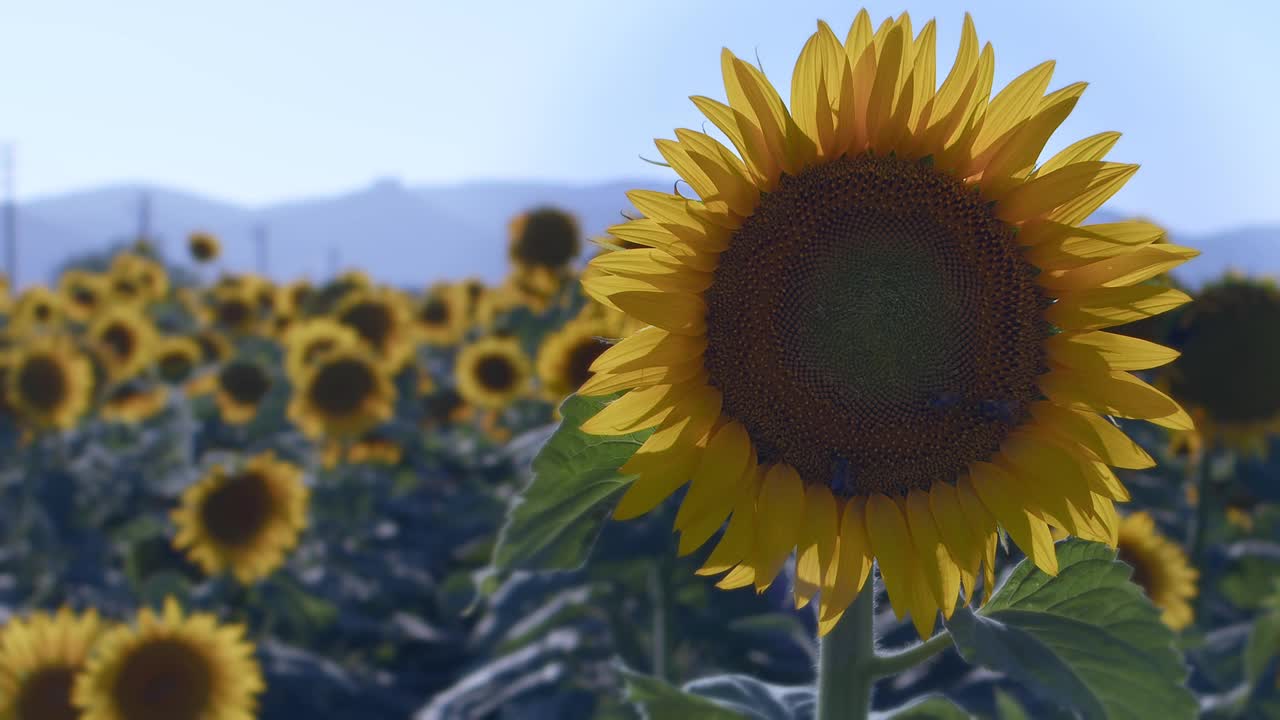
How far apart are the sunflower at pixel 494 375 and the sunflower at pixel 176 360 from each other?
240 centimetres

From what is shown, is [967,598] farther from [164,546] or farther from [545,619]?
[164,546]

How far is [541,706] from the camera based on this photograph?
3799mm

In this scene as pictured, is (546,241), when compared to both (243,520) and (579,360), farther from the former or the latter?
(243,520)

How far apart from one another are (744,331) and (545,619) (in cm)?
286

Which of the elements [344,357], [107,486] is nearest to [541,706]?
[344,357]

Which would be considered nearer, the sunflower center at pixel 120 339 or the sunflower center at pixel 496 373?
the sunflower center at pixel 496 373

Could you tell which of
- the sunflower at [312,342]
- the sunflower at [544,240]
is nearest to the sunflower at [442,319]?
the sunflower at [312,342]

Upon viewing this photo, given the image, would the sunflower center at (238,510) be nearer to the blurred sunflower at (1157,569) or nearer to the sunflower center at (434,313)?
the blurred sunflower at (1157,569)

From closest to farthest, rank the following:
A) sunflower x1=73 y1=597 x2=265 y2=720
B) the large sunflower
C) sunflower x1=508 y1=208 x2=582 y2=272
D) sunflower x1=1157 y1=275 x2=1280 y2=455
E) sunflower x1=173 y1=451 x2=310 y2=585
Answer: the large sunflower < sunflower x1=73 y1=597 x2=265 y2=720 < sunflower x1=1157 y1=275 x2=1280 y2=455 < sunflower x1=173 y1=451 x2=310 y2=585 < sunflower x1=508 y1=208 x2=582 y2=272

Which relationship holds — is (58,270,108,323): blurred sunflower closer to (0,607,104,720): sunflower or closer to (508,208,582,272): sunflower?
(508,208,582,272): sunflower

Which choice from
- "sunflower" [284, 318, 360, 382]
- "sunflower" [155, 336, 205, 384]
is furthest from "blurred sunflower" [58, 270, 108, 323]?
"sunflower" [284, 318, 360, 382]

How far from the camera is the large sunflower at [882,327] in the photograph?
55.0 inches

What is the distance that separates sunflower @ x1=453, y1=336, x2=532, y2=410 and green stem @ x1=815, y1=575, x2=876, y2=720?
238 inches

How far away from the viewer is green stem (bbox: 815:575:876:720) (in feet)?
5.08
